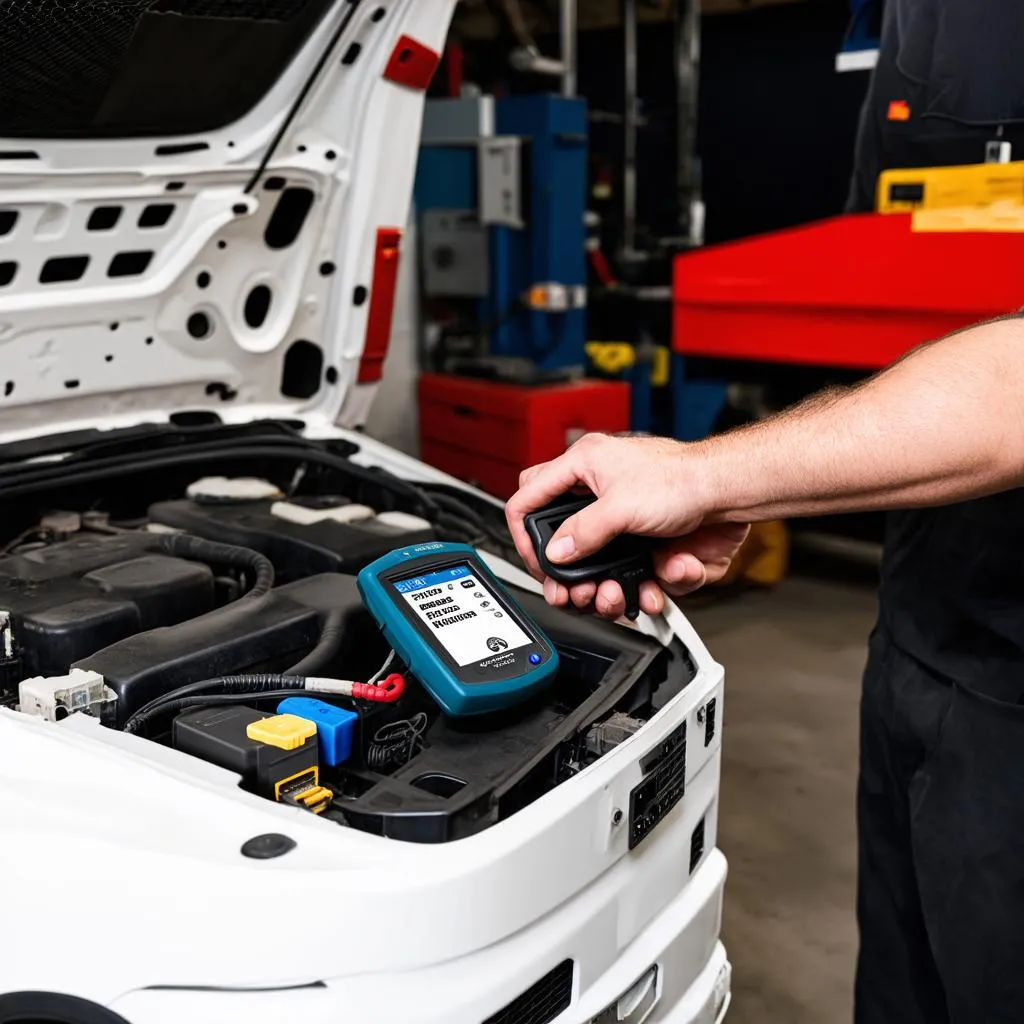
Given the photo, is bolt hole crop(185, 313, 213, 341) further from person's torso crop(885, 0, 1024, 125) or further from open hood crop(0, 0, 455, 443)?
person's torso crop(885, 0, 1024, 125)

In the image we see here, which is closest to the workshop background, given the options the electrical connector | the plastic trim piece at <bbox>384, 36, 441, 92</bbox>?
the plastic trim piece at <bbox>384, 36, 441, 92</bbox>

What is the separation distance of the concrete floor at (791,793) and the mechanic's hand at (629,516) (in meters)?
1.24

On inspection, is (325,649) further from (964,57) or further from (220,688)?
(964,57)

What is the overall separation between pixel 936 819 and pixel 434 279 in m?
3.53

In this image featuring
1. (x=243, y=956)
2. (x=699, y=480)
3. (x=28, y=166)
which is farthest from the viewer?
(x=28, y=166)

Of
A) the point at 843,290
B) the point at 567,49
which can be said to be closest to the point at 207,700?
the point at 843,290

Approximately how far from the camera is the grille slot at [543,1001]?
1.06 m

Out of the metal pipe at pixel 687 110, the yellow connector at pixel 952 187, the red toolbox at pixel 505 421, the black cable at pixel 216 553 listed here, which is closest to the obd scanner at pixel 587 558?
the black cable at pixel 216 553

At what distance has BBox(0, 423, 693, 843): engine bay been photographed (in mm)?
1151

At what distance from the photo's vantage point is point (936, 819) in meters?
1.45

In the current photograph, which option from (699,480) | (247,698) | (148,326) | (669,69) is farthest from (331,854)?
(669,69)

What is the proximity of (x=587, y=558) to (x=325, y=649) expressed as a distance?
359 mm

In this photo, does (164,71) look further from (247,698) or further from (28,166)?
(247,698)

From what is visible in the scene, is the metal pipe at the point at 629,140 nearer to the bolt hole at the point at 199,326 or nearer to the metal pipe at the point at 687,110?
the metal pipe at the point at 687,110
